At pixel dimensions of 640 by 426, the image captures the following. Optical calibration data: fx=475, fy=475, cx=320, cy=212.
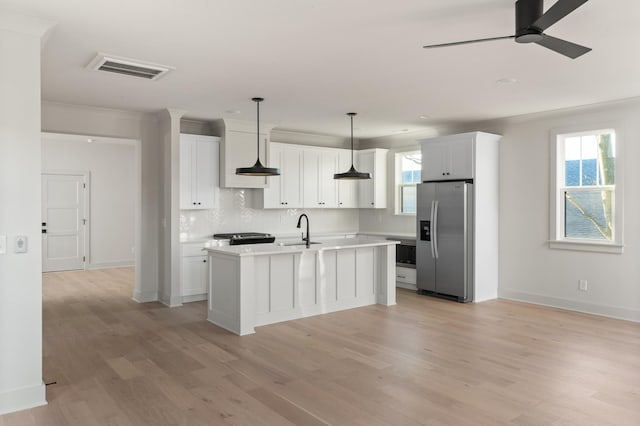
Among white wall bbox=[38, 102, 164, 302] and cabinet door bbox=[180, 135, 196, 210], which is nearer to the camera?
white wall bbox=[38, 102, 164, 302]

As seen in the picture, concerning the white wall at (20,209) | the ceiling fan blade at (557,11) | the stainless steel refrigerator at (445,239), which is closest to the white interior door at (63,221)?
the stainless steel refrigerator at (445,239)

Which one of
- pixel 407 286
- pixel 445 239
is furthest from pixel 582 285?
pixel 407 286

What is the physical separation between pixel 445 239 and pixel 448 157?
3.87 feet

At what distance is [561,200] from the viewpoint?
6145 millimetres

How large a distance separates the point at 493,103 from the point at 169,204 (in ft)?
14.1

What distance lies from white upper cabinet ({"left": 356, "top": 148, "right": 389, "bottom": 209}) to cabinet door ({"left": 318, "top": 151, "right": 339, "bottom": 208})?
0.54 metres

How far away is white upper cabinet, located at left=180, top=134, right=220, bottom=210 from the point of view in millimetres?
6578

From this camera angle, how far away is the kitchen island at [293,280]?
16.3ft

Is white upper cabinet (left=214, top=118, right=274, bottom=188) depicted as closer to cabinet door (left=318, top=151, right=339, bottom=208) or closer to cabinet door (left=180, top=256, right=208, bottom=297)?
cabinet door (left=180, top=256, right=208, bottom=297)

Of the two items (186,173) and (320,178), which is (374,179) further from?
(186,173)

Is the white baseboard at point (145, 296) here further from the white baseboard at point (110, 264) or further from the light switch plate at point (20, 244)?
the white baseboard at point (110, 264)

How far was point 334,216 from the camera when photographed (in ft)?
28.8

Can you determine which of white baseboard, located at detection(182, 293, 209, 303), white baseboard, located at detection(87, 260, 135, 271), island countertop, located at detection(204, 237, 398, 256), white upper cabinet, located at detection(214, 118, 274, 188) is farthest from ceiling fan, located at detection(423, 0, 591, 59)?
white baseboard, located at detection(87, 260, 135, 271)

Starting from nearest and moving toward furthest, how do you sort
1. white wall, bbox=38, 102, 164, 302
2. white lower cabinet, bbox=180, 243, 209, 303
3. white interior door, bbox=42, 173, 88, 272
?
white wall, bbox=38, 102, 164, 302
white lower cabinet, bbox=180, 243, 209, 303
white interior door, bbox=42, 173, 88, 272
